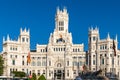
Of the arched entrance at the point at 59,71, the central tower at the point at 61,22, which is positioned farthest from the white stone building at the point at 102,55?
the central tower at the point at 61,22

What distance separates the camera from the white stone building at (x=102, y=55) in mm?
152375

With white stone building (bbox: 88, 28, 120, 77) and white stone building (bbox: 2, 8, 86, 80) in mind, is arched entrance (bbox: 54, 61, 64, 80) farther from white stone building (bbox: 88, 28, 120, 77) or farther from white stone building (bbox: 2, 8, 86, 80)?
white stone building (bbox: 88, 28, 120, 77)

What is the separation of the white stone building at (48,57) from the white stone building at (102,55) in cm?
454

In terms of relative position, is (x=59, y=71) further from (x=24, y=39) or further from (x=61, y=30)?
(x=24, y=39)

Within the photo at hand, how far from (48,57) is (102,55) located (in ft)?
69.2

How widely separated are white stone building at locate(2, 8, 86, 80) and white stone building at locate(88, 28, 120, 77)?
14.9ft

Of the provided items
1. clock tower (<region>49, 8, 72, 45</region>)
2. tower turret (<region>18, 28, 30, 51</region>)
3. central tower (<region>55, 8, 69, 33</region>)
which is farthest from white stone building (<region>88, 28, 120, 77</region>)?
tower turret (<region>18, 28, 30, 51</region>)

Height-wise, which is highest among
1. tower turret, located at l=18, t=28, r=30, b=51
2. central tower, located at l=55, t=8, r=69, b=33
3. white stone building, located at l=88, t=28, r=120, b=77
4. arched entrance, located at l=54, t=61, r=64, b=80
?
central tower, located at l=55, t=8, r=69, b=33

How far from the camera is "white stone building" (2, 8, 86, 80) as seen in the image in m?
157

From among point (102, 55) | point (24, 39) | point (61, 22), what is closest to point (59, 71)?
point (102, 55)

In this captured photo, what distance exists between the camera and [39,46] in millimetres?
163375

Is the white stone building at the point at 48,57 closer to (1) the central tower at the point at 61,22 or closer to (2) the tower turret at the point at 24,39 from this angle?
(2) the tower turret at the point at 24,39

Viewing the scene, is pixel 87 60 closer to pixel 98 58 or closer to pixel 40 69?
pixel 98 58

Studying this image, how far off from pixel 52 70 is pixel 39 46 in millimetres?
12265
